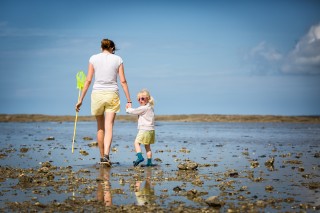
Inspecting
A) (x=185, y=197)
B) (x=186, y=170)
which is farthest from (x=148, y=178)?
(x=185, y=197)

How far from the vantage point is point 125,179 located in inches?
373

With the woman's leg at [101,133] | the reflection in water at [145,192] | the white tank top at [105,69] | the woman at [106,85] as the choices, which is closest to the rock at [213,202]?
the reflection in water at [145,192]

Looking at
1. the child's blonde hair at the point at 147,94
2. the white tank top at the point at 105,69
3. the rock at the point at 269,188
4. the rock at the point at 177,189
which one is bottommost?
the rock at the point at 177,189

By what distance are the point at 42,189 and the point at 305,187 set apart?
4.72 m

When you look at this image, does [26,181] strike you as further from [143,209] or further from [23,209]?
[143,209]

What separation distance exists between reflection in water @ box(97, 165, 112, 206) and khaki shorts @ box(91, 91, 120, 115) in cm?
168

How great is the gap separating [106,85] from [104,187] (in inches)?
A: 169

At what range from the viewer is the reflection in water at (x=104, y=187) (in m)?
7.22

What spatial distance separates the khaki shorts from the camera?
1207cm

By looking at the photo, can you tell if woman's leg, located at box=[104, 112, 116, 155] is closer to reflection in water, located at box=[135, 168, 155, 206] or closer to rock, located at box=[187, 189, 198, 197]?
reflection in water, located at box=[135, 168, 155, 206]

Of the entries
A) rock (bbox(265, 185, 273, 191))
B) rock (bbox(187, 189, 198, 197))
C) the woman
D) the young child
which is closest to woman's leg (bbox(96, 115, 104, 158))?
the woman

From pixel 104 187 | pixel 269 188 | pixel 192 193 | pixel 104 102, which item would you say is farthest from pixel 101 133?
pixel 269 188

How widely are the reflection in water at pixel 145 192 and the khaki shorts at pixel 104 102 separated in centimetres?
315

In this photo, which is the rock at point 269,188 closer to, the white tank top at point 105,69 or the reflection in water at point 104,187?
the reflection in water at point 104,187
